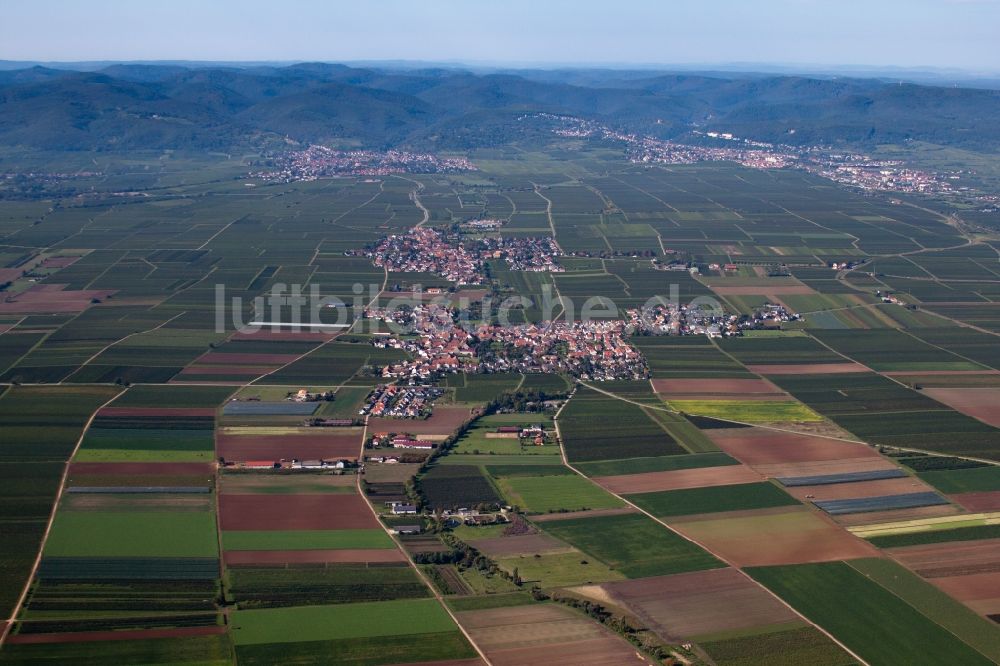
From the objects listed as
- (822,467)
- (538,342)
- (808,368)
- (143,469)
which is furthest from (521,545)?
(808,368)

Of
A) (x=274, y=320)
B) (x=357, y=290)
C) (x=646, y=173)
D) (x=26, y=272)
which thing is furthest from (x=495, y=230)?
(x=646, y=173)

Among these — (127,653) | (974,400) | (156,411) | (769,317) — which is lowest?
(127,653)

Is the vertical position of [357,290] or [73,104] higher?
[73,104]

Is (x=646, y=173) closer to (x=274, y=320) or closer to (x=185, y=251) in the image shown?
(x=185, y=251)

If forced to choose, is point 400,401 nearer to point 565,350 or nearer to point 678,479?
point 565,350

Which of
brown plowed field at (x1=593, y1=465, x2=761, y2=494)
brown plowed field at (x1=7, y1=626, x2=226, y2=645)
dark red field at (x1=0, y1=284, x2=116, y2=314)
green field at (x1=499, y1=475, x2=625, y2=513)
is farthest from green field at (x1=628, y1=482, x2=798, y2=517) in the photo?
dark red field at (x1=0, y1=284, x2=116, y2=314)

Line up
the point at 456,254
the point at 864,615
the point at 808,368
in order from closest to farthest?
the point at 864,615
the point at 808,368
the point at 456,254

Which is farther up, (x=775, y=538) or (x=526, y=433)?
(x=526, y=433)
